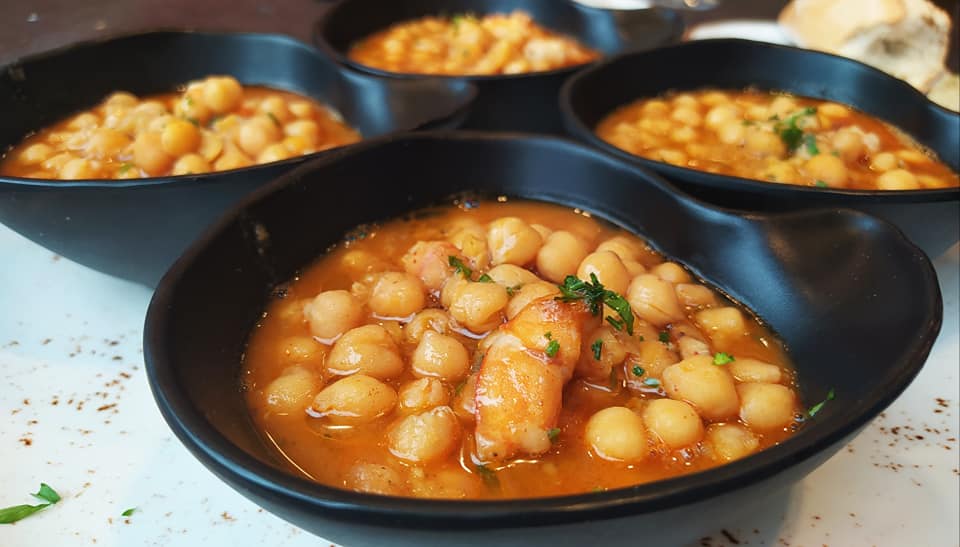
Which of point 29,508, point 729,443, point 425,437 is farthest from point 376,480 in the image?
point 29,508

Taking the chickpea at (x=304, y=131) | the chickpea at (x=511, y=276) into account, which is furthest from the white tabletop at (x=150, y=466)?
the chickpea at (x=304, y=131)

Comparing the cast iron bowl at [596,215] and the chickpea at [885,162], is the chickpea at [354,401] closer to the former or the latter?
the cast iron bowl at [596,215]

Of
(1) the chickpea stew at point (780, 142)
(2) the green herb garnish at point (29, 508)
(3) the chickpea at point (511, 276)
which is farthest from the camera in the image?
(1) the chickpea stew at point (780, 142)

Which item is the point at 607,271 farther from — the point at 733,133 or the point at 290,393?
the point at 733,133

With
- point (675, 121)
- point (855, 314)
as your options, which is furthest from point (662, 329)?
point (675, 121)

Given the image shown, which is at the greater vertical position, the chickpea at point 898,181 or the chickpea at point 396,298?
the chickpea at point 898,181
